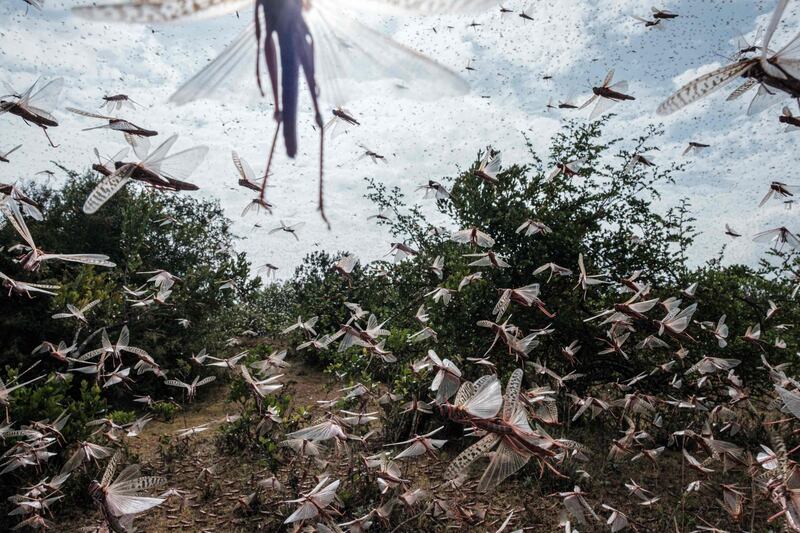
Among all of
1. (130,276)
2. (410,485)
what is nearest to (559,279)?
(410,485)

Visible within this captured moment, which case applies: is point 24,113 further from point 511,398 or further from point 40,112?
point 511,398

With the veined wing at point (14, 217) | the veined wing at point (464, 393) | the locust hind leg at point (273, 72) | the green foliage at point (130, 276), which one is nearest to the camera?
the locust hind leg at point (273, 72)

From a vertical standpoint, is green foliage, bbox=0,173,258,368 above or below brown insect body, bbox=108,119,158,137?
below

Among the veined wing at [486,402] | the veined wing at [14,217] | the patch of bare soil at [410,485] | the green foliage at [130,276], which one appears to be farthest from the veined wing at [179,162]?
the green foliage at [130,276]

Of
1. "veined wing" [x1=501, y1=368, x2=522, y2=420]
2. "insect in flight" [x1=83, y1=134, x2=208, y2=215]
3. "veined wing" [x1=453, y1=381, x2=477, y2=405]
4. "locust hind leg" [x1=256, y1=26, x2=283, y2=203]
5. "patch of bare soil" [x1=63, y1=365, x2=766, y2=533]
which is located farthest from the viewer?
"patch of bare soil" [x1=63, y1=365, x2=766, y2=533]

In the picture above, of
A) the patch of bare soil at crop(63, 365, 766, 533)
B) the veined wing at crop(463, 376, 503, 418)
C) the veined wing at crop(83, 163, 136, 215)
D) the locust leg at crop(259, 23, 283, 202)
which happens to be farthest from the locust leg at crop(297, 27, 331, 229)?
the patch of bare soil at crop(63, 365, 766, 533)

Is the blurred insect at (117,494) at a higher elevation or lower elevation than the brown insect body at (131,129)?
lower

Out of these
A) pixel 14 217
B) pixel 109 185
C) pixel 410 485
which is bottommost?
pixel 410 485

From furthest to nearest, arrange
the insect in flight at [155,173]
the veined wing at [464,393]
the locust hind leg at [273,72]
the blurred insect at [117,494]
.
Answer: the blurred insect at [117,494]
the veined wing at [464,393]
the insect in flight at [155,173]
the locust hind leg at [273,72]

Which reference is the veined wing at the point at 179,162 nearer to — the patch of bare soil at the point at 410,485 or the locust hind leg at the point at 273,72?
the locust hind leg at the point at 273,72

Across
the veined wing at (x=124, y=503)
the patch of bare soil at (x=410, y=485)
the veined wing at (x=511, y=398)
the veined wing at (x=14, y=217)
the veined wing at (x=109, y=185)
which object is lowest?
the patch of bare soil at (x=410, y=485)

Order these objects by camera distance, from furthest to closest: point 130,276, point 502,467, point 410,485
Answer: point 130,276 < point 410,485 < point 502,467

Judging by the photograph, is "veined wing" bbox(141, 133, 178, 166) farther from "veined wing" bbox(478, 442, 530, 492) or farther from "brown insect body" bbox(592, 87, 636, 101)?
"brown insect body" bbox(592, 87, 636, 101)

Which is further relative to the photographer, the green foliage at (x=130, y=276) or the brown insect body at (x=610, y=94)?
the green foliage at (x=130, y=276)
